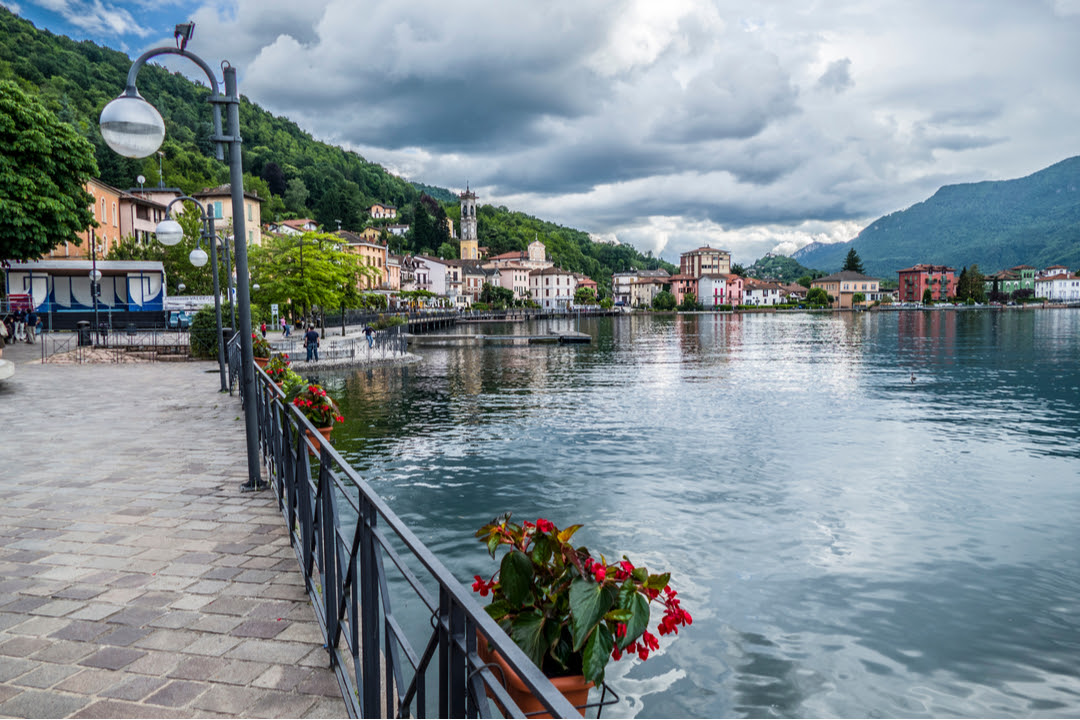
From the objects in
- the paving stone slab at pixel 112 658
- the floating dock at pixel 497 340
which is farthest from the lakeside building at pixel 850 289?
the paving stone slab at pixel 112 658

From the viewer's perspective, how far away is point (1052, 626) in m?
8.17

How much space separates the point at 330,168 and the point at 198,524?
15158 centimetres

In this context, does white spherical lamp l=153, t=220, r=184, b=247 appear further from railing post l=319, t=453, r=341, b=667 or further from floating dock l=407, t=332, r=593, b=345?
floating dock l=407, t=332, r=593, b=345

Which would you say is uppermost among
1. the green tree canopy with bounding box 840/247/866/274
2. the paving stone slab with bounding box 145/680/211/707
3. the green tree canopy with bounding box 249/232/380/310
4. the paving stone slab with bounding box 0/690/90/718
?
the green tree canopy with bounding box 840/247/866/274

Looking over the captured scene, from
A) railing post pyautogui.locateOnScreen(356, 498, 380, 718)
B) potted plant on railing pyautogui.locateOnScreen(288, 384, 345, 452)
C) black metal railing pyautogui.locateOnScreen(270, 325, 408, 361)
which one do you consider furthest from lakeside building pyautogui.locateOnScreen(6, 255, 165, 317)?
railing post pyautogui.locateOnScreen(356, 498, 380, 718)

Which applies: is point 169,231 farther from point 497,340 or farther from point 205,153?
point 205,153

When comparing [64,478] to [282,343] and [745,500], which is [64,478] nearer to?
[745,500]

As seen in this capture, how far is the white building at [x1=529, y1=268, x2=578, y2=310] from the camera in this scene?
161 meters

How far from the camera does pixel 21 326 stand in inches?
1373

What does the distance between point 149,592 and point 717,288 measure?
18182cm

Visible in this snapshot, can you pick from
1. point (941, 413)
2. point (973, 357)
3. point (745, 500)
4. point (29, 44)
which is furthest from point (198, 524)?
point (29, 44)

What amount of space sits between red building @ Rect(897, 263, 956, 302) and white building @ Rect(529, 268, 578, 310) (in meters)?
97.4

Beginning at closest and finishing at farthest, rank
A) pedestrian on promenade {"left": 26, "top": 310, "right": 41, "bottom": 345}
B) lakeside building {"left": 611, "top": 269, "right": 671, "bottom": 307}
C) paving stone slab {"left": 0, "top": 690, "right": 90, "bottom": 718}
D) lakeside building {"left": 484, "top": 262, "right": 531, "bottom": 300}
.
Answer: paving stone slab {"left": 0, "top": 690, "right": 90, "bottom": 718}, pedestrian on promenade {"left": 26, "top": 310, "right": 41, "bottom": 345}, lakeside building {"left": 484, "top": 262, "right": 531, "bottom": 300}, lakeside building {"left": 611, "top": 269, "right": 671, "bottom": 307}

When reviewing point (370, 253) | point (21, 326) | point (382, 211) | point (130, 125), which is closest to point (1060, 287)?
point (382, 211)
